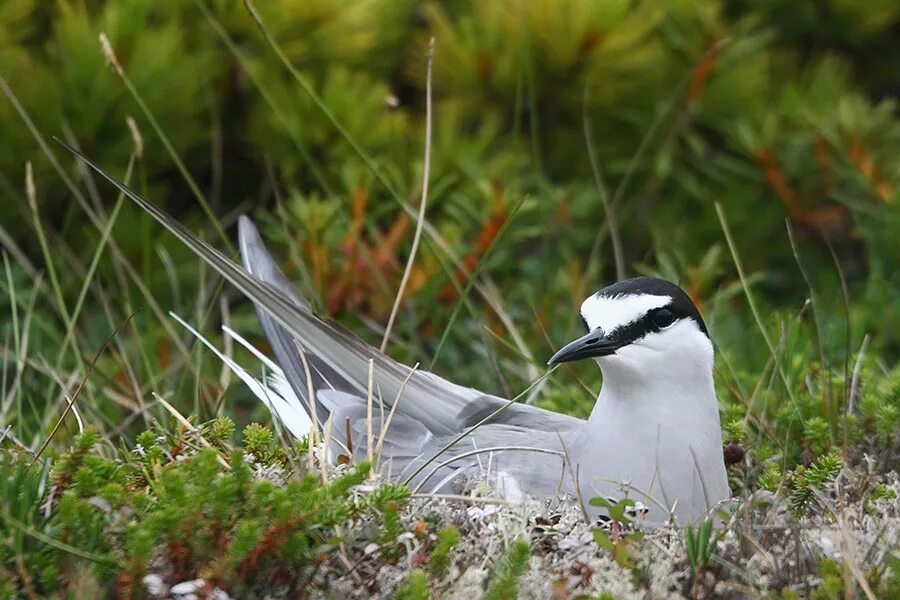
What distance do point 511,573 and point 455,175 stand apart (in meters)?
2.49

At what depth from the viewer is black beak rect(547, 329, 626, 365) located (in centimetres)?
266

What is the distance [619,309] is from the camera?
2.72m

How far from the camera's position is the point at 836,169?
14.8ft

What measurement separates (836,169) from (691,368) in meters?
2.00

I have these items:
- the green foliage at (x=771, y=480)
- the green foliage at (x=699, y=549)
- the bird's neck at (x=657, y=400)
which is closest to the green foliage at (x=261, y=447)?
the bird's neck at (x=657, y=400)

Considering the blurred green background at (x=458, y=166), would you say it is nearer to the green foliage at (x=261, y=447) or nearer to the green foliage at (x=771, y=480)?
the green foliage at (x=771, y=480)

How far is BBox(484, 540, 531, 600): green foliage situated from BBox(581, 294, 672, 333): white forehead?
83 centimetres

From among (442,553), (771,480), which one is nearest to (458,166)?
(771,480)

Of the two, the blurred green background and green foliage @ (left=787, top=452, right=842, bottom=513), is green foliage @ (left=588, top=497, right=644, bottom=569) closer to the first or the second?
green foliage @ (left=787, top=452, right=842, bottom=513)

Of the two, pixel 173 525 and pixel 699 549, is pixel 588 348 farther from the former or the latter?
pixel 173 525

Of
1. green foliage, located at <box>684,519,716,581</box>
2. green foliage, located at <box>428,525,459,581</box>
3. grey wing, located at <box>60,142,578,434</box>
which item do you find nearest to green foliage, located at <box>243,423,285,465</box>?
grey wing, located at <box>60,142,578,434</box>

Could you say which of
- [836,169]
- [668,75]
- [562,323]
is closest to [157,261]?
[562,323]

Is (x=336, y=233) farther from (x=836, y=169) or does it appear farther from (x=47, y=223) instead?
(x=836, y=169)

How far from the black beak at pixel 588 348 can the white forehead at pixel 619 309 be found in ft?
0.08
